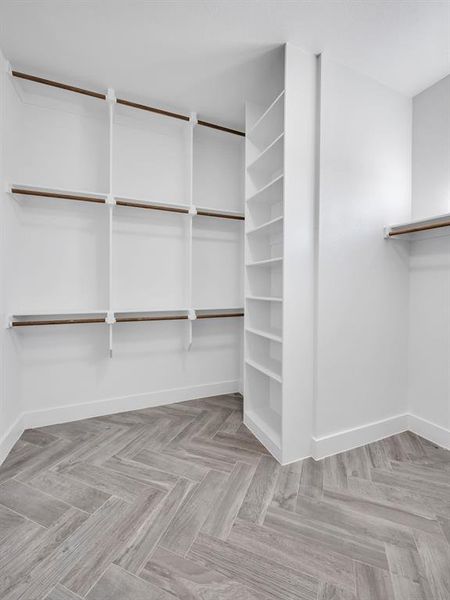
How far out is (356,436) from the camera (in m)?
2.00

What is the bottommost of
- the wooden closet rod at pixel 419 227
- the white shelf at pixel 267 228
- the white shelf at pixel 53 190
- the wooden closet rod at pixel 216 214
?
the wooden closet rod at pixel 419 227

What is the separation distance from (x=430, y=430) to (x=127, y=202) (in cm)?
288

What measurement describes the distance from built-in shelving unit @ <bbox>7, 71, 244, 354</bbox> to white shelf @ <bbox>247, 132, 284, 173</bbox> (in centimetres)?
45

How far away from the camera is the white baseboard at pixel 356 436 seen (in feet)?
6.18

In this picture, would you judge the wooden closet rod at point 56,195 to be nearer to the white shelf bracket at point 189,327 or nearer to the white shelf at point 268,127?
the white shelf bracket at point 189,327

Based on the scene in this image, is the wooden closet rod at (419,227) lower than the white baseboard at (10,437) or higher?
higher

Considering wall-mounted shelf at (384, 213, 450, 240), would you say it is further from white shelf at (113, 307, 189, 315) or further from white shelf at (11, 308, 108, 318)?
white shelf at (11, 308, 108, 318)

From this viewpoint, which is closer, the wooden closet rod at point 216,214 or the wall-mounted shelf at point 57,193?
the wall-mounted shelf at point 57,193

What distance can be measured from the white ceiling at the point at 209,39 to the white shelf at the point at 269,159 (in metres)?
0.56

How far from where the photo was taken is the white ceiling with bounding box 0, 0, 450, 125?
5.06 ft

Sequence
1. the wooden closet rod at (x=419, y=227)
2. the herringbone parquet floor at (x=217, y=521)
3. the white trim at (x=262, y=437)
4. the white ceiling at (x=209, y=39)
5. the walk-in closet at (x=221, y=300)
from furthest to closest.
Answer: the white trim at (x=262, y=437) < the wooden closet rod at (x=419, y=227) < the white ceiling at (x=209, y=39) < the walk-in closet at (x=221, y=300) < the herringbone parquet floor at (x=217, y=521)

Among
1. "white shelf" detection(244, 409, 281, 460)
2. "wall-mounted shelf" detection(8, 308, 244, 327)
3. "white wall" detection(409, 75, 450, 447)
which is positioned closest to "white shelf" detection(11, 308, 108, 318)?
"wall-mounted shelf" detection(8, 308, 244, 327)

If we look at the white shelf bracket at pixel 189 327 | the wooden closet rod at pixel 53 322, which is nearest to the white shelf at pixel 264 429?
the white shelf bracket at pixel 189 327

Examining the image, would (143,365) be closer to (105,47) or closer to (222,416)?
(222,416)
